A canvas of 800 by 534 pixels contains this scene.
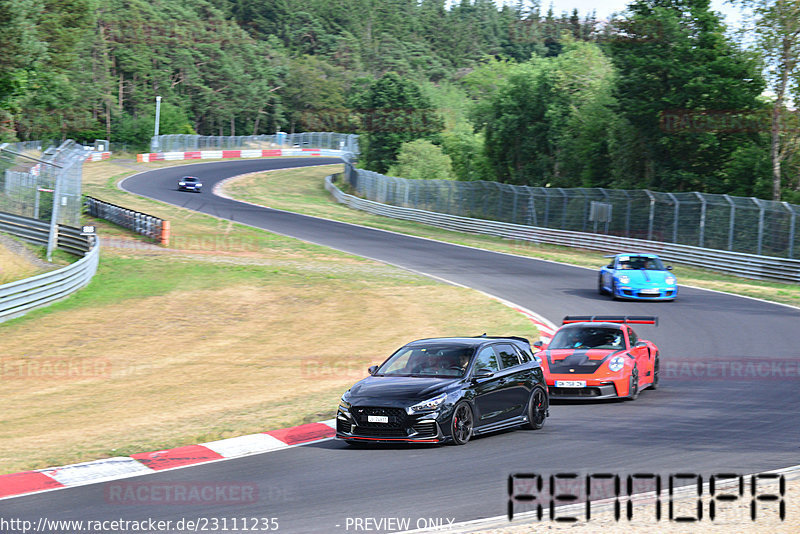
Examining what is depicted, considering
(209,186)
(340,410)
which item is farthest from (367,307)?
(209,186)

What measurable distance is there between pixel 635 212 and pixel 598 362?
2815cm

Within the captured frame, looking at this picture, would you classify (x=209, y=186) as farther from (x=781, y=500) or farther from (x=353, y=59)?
(x=353, y=59)

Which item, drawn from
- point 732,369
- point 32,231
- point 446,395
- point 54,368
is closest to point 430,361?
point 446,395

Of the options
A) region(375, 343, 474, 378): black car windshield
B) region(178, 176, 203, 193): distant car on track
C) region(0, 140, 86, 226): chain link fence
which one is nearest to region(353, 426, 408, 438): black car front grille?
region(375, 343, 474, 378): black car windshield

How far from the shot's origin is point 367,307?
26938mm

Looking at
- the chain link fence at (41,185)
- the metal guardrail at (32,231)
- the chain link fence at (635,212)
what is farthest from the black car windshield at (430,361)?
the chain link fence at (635,212)

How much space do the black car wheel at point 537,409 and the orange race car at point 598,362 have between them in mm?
2131

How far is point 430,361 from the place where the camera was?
493 inches

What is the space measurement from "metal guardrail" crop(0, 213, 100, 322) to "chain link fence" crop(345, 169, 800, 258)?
897 inches

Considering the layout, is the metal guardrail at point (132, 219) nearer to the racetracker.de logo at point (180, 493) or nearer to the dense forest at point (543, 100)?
the dense forest at point (543, 100)

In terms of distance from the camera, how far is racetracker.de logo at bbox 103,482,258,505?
8.84 m

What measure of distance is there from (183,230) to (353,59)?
135005 millimetres

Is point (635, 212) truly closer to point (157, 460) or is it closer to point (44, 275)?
point (44, 275)

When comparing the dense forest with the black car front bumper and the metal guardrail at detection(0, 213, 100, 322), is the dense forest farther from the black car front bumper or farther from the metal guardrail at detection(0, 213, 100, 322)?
the black car front bumper
